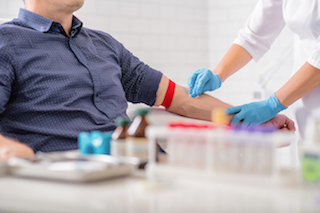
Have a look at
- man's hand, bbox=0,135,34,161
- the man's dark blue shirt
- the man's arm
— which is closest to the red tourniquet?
the man's arm

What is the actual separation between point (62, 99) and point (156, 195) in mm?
954

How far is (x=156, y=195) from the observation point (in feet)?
2.54

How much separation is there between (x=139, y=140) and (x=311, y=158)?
0.42 metres

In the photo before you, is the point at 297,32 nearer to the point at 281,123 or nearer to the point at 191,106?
the point at 281,123

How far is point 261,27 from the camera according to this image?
2121mm

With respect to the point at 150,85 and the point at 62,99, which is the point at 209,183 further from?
the point at 150,85

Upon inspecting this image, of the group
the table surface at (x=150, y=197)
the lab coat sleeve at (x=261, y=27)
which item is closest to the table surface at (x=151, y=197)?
the table surface at (x=150, y=197)

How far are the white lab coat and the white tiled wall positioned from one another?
3.83ft

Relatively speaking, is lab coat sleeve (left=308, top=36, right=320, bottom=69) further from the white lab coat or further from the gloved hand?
the gloved hand

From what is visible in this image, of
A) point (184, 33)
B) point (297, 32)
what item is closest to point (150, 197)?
point (297, 32)

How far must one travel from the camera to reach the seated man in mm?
1567

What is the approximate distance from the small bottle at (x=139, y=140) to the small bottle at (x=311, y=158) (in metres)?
0.39

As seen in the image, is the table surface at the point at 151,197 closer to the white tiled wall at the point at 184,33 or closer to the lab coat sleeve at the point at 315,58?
the lab coat sleeve at the point at 315,58

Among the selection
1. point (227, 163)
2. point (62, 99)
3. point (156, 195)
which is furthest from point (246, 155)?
point (62, 99)
